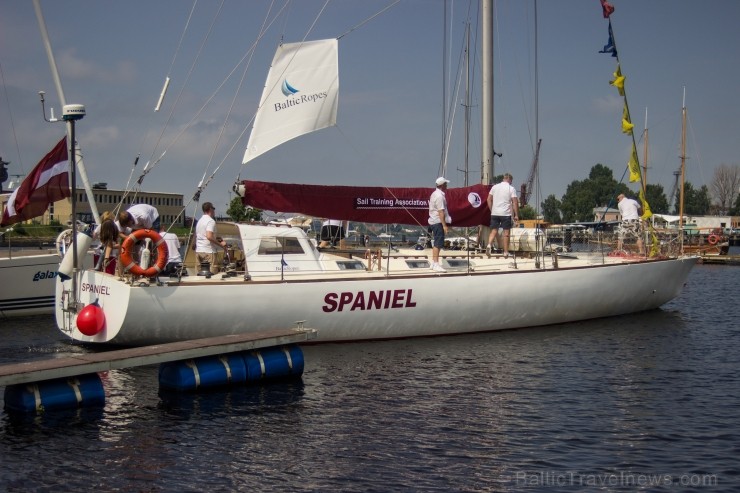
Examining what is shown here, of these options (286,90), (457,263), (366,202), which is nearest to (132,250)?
(286,90)

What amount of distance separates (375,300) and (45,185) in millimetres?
7440

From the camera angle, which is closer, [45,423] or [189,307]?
[45,423]

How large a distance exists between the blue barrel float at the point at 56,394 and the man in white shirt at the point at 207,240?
4819 millimetres

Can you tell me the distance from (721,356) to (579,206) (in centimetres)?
13865

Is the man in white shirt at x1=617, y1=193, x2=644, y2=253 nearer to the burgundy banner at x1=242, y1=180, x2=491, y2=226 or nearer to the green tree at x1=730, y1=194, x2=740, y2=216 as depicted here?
the burgundy banner at x1=242, y1=180, x2=491, y2=226

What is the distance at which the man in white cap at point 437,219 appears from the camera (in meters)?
17.5

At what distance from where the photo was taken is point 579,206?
15000 centimetres

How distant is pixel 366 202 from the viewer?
17859mm

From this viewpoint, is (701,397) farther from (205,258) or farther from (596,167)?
(596,167)

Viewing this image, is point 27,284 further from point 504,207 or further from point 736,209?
point 736,209

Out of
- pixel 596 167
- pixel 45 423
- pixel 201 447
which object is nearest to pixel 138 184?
pixel 45 423

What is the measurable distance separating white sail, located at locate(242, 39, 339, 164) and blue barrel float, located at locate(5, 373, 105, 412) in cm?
677

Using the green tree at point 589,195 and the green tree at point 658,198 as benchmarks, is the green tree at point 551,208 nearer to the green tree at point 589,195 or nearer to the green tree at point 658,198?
the green tree at point 589,195

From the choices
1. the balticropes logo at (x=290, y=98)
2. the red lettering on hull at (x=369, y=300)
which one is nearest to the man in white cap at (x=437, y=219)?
the red lettering on hull at (x=369, y=300)
